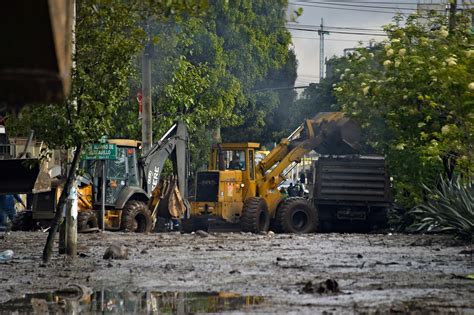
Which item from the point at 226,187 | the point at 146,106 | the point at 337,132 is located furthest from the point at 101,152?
the point at 337,132

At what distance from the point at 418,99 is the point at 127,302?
14.8 m

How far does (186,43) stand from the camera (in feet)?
135

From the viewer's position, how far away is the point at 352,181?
119 ft

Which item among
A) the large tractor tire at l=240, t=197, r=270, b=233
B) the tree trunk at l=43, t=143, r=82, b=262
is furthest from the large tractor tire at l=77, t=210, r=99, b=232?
the tree trunk at l=43, t=143, r=82, b=262

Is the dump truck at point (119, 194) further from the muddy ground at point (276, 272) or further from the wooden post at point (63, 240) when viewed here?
the wooden post at point (63, 240)

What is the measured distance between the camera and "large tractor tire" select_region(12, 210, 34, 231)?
3244 cm

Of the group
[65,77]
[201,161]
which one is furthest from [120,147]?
[65,77]

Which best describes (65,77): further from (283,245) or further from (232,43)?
(232,43)

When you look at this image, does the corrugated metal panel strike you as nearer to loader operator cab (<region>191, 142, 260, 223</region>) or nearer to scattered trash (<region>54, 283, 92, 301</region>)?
loader operator cab (<region>191, 142, 260, 223</region>)

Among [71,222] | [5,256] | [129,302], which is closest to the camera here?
[129,302]

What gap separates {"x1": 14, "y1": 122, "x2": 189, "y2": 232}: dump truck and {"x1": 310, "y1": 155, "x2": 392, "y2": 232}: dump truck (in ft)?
16.8

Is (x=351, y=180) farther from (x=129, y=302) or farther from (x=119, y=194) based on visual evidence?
(x=129, y=302)

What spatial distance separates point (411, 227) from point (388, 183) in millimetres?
4376

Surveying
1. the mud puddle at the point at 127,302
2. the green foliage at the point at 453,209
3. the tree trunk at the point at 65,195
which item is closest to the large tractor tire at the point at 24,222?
the green foliage at the point at 453,209
